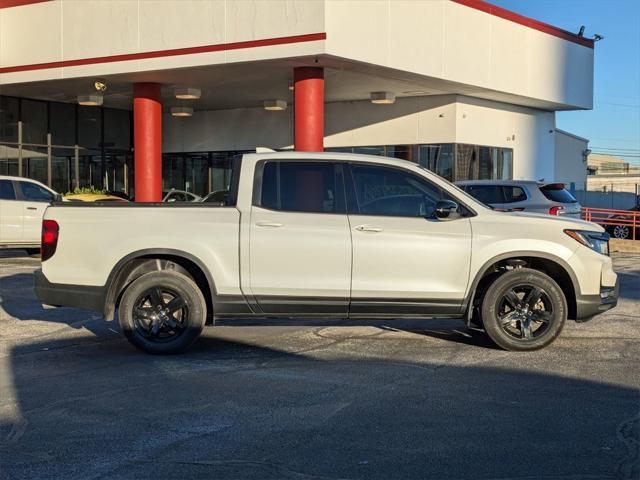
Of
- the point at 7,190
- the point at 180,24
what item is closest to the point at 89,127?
the point at 180,24

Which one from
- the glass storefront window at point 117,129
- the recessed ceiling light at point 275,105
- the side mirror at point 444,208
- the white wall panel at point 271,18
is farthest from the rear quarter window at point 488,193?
the glass storefront window at point 117,129

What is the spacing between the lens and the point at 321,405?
19.8 ft

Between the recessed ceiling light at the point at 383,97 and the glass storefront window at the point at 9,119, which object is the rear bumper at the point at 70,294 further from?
the glass storefront window at the point at 9,119

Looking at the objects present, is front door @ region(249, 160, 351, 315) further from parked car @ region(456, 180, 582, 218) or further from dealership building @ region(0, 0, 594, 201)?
dealership building @ region(0, 0, 594, 201)

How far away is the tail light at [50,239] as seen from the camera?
790 cm

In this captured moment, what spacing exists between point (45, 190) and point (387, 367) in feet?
40.8

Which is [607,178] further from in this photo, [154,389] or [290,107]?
[154,389]

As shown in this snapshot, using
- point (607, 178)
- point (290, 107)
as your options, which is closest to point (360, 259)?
point (290, 107)

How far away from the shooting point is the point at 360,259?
7656 millimetres

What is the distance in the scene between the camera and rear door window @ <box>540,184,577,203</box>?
16688mm

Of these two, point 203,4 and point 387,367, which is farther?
point 203,4

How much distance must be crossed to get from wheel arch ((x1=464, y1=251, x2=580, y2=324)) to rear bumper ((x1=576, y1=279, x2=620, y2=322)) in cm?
5

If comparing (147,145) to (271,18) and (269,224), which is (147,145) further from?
(269,224)

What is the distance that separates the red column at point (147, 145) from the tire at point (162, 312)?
15588mm
